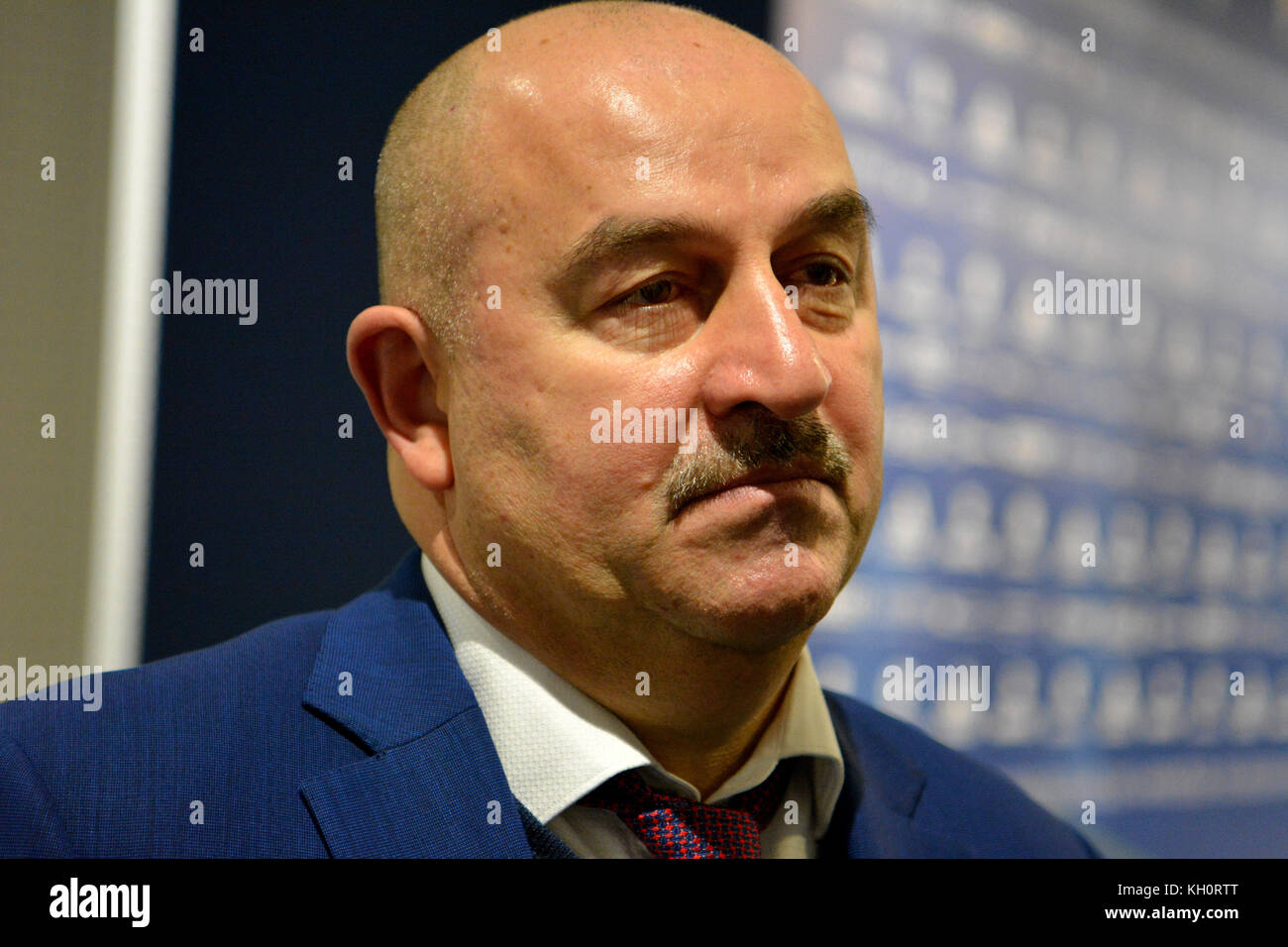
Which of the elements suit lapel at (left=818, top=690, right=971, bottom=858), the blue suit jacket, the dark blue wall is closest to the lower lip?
the blue suit jacket

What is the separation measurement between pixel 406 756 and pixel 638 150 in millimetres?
831

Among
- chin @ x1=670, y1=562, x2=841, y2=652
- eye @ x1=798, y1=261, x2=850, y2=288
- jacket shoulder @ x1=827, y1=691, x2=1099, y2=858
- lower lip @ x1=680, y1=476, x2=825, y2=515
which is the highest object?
eye @ x1=798, y1=261, x2=850, y2=288

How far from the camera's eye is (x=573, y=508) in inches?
53.9

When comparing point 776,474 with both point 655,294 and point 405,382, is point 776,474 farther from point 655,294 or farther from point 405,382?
point 405,382

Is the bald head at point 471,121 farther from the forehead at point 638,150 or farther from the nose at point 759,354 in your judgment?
the nose at point 759,354

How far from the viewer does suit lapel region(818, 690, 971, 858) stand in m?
1.59

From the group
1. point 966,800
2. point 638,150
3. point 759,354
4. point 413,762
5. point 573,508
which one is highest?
point 638,150

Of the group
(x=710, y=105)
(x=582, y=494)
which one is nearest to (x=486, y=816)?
(x=582, y=494)

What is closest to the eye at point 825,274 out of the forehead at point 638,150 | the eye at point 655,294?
the forehead at point 638,150

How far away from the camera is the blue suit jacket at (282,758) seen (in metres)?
1.29

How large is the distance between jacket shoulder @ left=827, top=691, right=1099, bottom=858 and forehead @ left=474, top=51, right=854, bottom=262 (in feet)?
3.05

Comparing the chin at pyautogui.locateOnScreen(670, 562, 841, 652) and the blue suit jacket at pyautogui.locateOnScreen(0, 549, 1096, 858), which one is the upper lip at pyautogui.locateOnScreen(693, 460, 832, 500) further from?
the blue suit jacket at pyautogui.locateOnScreen(0, 549, 1096, 858)

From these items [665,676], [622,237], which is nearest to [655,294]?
[622,237]

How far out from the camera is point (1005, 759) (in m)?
2.28
